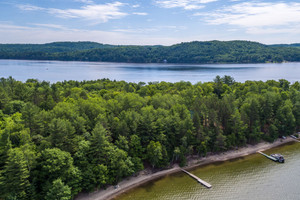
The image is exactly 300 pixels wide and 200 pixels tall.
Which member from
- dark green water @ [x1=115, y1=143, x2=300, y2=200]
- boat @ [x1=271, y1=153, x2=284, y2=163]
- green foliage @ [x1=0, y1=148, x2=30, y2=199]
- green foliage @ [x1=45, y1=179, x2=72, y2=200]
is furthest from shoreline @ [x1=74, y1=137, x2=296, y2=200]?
green foliage @ [x1=0, y1=148, x2=30, y2=199]

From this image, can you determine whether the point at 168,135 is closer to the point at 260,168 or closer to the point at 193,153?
the point at 193,153

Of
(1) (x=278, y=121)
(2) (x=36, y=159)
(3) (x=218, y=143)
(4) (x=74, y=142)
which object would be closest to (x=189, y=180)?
(3) (x=218, y=143)

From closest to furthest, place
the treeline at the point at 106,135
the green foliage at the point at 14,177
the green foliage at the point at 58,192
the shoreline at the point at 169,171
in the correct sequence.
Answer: the green foliage at the point at 14,177 → the green foliage at the point at 58,192 → the treeline at the point at 106,135 → the shoreline at the point at 169,171

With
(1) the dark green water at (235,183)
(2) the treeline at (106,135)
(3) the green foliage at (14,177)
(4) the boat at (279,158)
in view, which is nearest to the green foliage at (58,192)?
(2) the treeline at (106,135)

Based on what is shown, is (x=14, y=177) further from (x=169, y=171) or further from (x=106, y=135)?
(x=169, y=171)

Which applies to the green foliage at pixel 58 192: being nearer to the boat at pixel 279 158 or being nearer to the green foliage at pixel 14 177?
the green foliage at pixel 14 177

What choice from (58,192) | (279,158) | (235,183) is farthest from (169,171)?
(279,158)

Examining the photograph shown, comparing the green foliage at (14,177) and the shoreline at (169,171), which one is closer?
the green foliage at (14,177)
